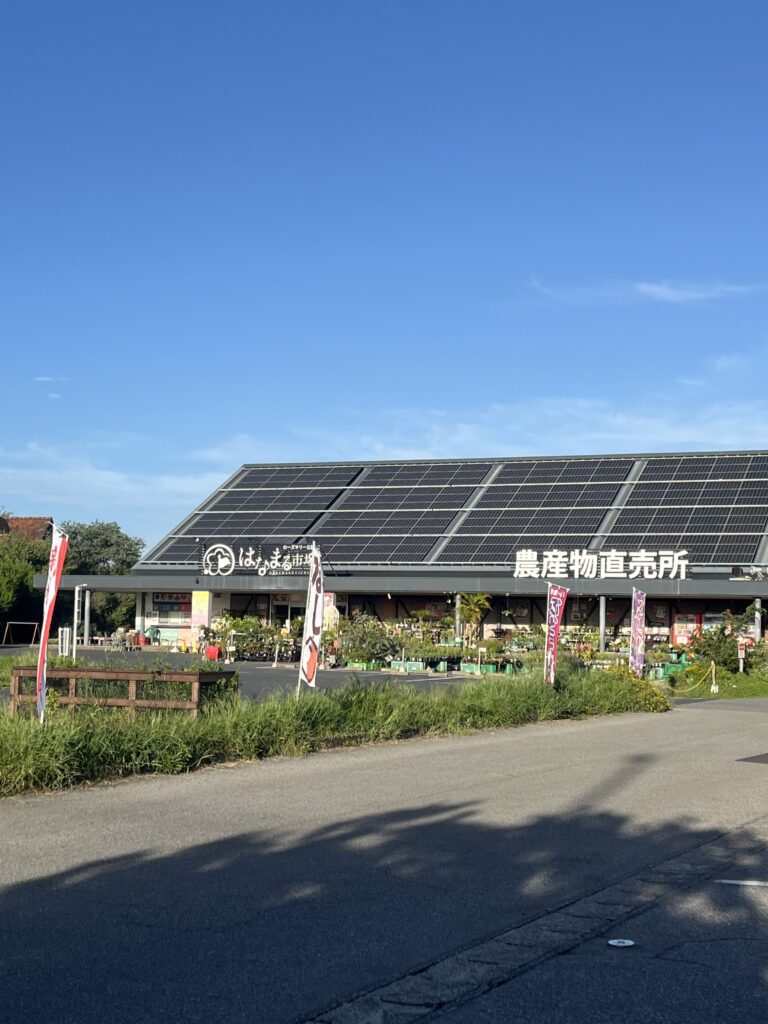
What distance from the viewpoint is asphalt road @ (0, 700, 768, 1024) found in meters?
5.52

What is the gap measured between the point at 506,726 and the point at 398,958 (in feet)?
46.0

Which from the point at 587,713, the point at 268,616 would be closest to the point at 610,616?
the point at 268,616

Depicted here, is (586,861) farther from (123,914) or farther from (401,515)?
(401,515)

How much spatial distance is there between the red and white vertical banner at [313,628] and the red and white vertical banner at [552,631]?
6.58 metres

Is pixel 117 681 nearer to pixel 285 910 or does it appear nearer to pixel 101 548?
pixel 285 910

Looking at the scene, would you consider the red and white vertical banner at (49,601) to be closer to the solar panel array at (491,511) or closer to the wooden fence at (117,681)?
the wooden fence at (117,681)

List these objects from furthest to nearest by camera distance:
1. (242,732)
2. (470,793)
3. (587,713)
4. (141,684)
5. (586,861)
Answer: (587,713) → (141,684) → (242,732) → (470,793) → (586,861)

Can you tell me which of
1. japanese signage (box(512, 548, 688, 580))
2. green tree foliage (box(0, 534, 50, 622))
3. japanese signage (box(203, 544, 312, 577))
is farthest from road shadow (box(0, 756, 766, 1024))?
green tree foliage (box(0, 534, 50, 622))

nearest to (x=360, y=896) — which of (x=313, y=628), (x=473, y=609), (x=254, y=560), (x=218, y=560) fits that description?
(x=313, y=628)

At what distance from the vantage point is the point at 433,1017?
5309 mm

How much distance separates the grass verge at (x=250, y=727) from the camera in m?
11.8

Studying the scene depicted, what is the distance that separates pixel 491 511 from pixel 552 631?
2848 centimetres

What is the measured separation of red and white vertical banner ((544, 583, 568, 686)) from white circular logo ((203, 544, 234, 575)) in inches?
1056

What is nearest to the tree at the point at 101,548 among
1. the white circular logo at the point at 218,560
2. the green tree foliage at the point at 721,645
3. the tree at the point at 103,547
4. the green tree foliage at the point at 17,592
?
the tree at the point at 103,547
